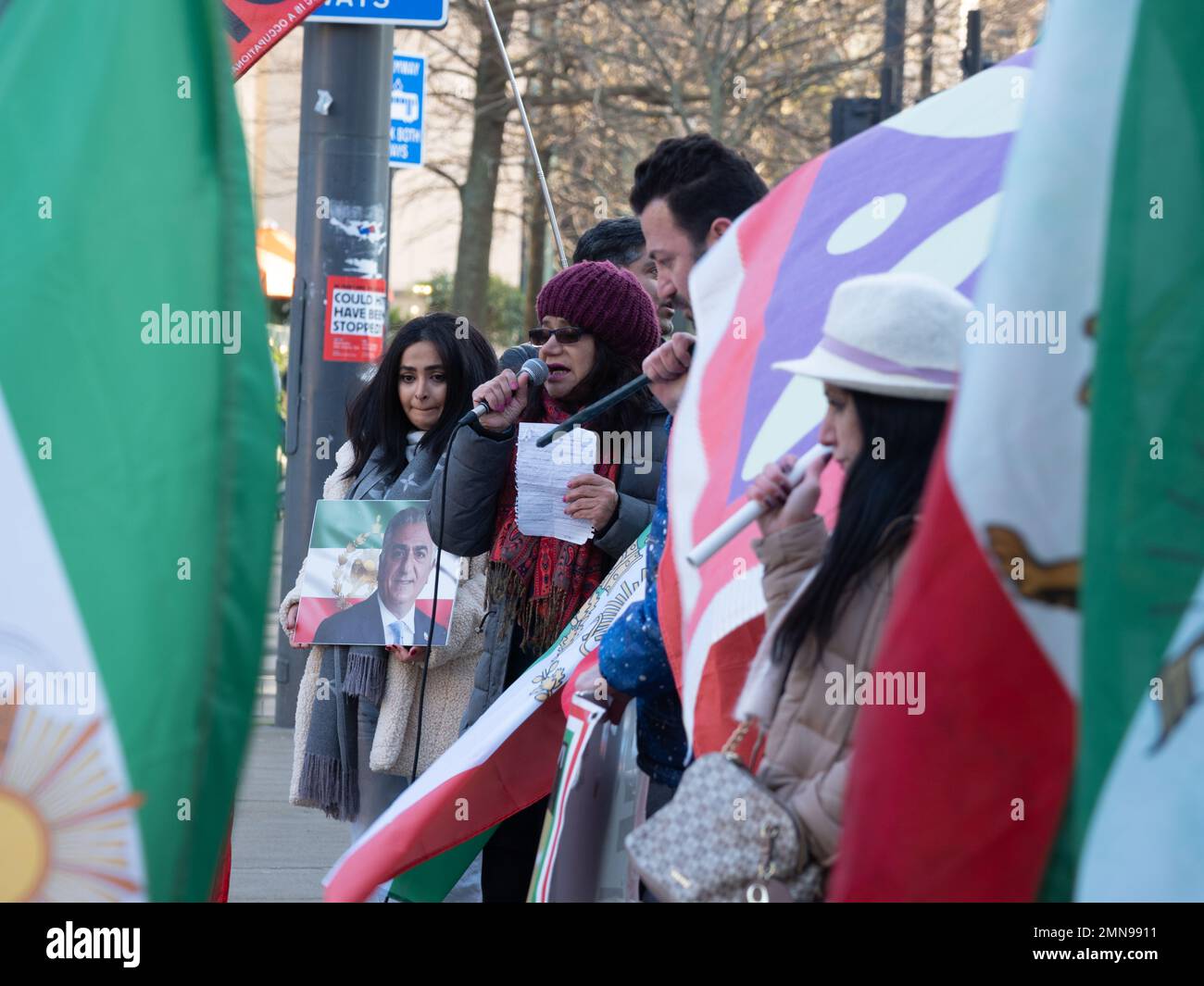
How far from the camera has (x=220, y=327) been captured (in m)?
2.34

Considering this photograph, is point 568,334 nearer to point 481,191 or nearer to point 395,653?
A: point 395,653

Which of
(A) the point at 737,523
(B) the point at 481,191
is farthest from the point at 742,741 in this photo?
(B) the point at 481,191

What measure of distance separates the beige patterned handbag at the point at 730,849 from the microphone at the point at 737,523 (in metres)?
0.40

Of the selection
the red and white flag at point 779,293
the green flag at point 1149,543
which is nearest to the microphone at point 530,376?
the red and white flag at point 779,293

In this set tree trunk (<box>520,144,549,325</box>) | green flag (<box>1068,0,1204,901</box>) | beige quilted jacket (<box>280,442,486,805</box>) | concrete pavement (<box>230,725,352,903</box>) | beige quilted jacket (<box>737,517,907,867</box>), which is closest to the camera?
green flag (<box>1068,0,1204,901</box>)

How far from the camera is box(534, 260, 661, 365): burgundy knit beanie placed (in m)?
4.16

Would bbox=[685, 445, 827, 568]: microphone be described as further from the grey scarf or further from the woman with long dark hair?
the grey scarf

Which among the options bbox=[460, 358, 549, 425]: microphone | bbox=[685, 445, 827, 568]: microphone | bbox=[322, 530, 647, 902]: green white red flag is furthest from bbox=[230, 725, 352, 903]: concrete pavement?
bbox=[685, 445, 827, 568]: microphone

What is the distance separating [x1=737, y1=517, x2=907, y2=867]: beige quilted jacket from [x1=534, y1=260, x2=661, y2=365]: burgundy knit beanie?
1749 mm

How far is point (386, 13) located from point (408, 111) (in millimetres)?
1974

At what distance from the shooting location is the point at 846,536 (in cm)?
250

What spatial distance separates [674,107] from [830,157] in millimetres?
13764
